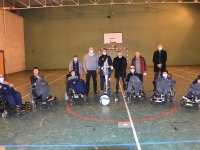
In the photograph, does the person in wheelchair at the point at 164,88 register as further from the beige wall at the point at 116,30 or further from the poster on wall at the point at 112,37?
the poster on wall at the point at 112,37

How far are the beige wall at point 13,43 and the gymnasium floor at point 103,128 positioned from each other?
12.3 m

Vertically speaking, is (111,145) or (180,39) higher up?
(180,39)

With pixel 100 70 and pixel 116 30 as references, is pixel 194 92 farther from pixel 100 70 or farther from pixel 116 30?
pixel 116 30

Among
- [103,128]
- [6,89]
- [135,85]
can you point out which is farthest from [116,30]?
[103,128]

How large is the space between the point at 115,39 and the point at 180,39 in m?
6.08

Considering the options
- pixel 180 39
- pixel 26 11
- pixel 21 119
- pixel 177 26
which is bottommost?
pixel 21 119

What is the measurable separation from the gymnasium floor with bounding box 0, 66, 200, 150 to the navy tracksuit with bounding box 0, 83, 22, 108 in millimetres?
390

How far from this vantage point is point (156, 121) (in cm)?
446

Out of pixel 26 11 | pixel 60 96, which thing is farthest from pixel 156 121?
pixel 26 11

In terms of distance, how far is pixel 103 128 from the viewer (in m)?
4.11

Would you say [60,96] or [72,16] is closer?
[60,96]

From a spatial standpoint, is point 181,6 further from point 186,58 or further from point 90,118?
point 90,118

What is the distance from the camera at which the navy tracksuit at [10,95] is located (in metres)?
4.96

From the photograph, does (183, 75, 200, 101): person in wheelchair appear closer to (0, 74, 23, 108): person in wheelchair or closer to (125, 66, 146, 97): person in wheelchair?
(125, 66, 146, 97): person in wheelchair
